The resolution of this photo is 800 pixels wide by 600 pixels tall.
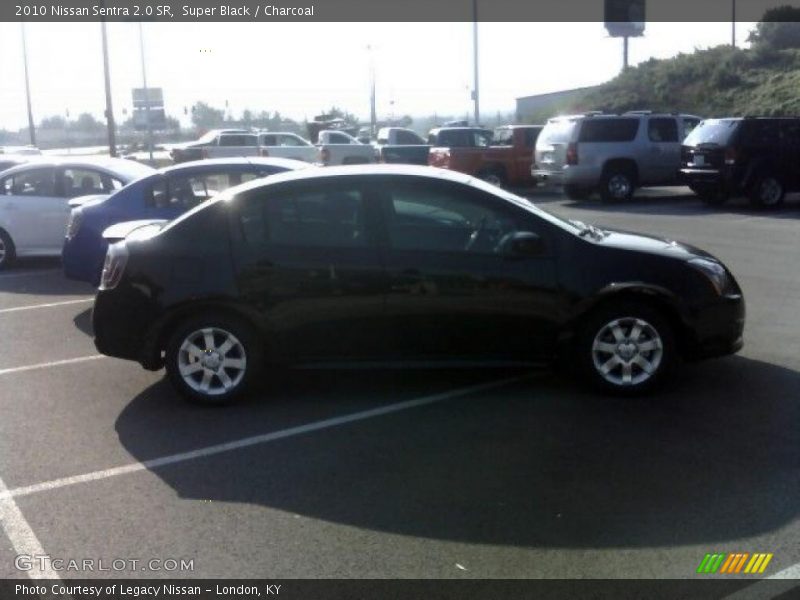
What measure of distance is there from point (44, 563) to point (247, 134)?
101ft

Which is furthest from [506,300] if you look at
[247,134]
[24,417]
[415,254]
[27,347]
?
[247,134]

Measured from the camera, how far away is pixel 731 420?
640cm

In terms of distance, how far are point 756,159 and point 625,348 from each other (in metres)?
15.0

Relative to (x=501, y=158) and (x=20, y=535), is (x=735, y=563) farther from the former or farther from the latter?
(x=501, y=158)

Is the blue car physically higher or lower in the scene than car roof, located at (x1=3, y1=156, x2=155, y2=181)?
lower

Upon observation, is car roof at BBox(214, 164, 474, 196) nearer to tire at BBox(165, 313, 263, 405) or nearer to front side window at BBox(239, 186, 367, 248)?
front side window at BBox(239, 186, 367, 248)

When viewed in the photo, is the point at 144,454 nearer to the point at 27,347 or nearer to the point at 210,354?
the point at 210,354

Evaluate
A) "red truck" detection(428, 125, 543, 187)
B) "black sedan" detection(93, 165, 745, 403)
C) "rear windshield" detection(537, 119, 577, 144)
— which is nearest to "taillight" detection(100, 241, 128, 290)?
"black sedan" detection(93, 165, 745, 403)

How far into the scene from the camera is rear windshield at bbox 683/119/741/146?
2044 centimetres

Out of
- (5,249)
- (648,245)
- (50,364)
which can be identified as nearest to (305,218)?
(648,245)

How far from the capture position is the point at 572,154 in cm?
2259

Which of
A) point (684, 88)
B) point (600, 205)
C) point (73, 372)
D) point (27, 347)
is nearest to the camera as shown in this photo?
point (73, 372)

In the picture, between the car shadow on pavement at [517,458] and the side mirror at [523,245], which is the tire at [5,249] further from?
the side mirror at [523,245]

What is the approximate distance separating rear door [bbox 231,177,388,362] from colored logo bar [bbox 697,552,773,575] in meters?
2.98
